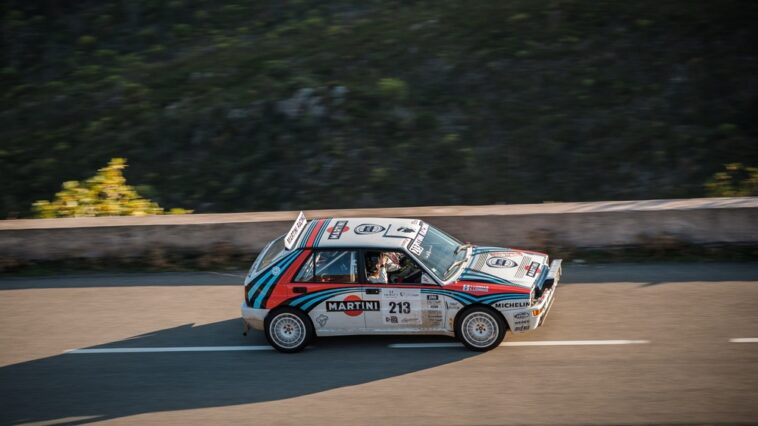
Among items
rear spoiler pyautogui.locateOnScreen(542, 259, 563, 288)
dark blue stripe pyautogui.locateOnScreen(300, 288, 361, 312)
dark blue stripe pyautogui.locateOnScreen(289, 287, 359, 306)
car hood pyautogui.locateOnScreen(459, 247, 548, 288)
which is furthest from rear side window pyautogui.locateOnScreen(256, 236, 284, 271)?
rear spoiler pyautogui.locateOnScreen(542, 259, 563, 288)

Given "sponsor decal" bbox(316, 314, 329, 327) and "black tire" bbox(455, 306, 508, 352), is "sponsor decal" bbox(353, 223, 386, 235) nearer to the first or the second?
"sponsor decal" bbox(316, 314, 329, 327)

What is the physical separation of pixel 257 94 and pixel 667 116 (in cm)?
1106

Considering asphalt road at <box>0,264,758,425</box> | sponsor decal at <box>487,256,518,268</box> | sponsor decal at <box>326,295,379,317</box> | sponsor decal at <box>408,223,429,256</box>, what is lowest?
asphalt road at <box>0,264,758,425</box>

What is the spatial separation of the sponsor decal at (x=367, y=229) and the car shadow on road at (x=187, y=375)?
137 centimetres

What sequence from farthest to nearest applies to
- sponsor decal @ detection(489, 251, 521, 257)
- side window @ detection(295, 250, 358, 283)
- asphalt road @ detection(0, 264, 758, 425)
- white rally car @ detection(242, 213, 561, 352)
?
1. sponsor decal @ detection(489, 251, 521, 257)
2. side window @ detection(295, 250, 358, 283)
3. white rally car @ detection(242, 213, 561, 352)
4. asphalt road @ detection(0, 264, 758, 425)

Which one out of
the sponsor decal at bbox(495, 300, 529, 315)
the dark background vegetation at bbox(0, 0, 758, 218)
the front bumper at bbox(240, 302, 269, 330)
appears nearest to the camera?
the sponsor decal at bbox(495, 300, 529, 315)

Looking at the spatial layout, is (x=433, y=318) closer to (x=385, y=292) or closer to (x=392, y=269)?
(x=385, y=292)

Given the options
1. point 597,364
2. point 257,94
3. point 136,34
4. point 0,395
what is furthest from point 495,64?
point 0,395

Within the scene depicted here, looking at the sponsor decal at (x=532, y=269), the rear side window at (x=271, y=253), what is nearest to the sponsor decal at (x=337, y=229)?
the rear side window at (x=271, y=253)

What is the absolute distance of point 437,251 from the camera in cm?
991

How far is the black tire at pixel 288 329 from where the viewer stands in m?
9.52

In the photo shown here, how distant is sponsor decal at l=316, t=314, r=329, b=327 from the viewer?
9484mm

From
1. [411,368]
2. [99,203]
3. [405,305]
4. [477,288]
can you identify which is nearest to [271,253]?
[405,305]

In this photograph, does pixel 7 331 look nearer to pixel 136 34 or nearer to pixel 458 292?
pixel 458 292
